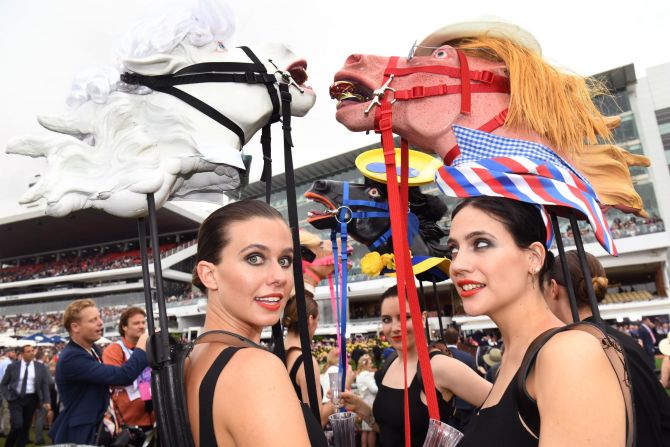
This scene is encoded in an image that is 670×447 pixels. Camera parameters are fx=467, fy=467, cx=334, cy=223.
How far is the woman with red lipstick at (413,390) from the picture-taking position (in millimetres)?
2236

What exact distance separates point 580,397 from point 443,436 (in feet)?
1.40

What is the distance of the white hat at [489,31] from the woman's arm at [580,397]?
3.83ft

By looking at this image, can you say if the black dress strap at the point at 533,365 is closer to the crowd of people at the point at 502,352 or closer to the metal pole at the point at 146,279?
Answer: the crowd of people at the point at 502,352

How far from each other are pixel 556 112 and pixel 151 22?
Result: 1.40 metres

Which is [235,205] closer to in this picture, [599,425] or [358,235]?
[599,425]

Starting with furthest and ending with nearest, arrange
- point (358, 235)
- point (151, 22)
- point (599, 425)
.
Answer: point (358, 235), point (151, 22), point (599, 425)

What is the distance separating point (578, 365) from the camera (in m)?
0.95

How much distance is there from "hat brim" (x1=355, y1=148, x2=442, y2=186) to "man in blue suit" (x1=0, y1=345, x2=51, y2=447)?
7.02 m

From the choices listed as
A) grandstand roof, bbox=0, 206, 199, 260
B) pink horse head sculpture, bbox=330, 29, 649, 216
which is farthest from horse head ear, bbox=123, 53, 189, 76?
grandstand roof, bbox=0, 206, 199, 260

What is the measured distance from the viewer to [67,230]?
37.8m

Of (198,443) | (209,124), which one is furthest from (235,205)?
(198,443)

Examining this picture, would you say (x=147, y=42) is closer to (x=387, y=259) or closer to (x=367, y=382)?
(x=387, y=259)

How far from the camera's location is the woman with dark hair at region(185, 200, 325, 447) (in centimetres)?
102

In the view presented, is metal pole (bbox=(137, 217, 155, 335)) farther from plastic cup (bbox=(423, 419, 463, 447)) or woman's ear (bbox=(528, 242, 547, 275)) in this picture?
woman's ear (bbox=(528, 242, 547, 275))
